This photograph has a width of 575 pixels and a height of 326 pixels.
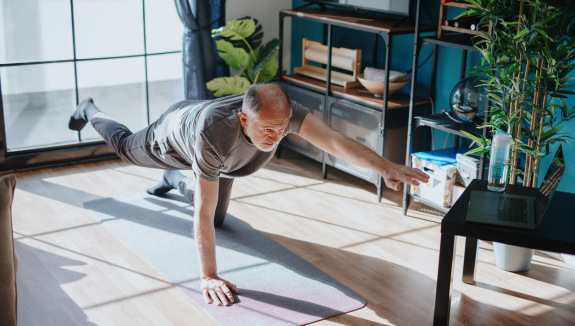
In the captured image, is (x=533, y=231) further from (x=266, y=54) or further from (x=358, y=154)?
(x=266, y=54)

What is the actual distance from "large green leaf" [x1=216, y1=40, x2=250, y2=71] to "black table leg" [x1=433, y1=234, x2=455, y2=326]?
8.75 feet

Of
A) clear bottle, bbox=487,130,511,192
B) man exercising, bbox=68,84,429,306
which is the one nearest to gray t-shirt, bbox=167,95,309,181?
man exercising, bbox=68,84,429,306

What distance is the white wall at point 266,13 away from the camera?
523 cm

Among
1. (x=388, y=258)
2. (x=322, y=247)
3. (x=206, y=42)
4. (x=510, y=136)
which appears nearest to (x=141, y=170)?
(x=206, y=42)

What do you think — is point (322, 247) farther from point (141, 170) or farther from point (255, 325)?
point (141, 170)

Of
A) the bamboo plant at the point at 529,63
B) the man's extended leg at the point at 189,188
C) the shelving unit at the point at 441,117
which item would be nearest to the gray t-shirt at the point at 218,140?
the man's extended leg at the point at 189,188

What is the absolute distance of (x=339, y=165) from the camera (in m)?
4.58

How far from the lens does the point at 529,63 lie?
10.2 ft

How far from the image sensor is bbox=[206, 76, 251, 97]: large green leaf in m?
4.82

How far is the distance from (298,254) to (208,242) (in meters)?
0.73

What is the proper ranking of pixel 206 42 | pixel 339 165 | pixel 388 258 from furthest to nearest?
pixel 206 42 < pixel 339 165 < pixel 388 258

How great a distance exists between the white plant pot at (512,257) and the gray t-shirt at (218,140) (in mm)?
1207

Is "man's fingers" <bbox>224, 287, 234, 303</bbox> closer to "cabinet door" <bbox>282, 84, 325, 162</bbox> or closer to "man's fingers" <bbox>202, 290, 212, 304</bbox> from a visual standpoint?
"man's fingers" <bbox>202, 290, 212, 304</bbox>

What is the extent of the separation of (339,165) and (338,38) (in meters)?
1.04
